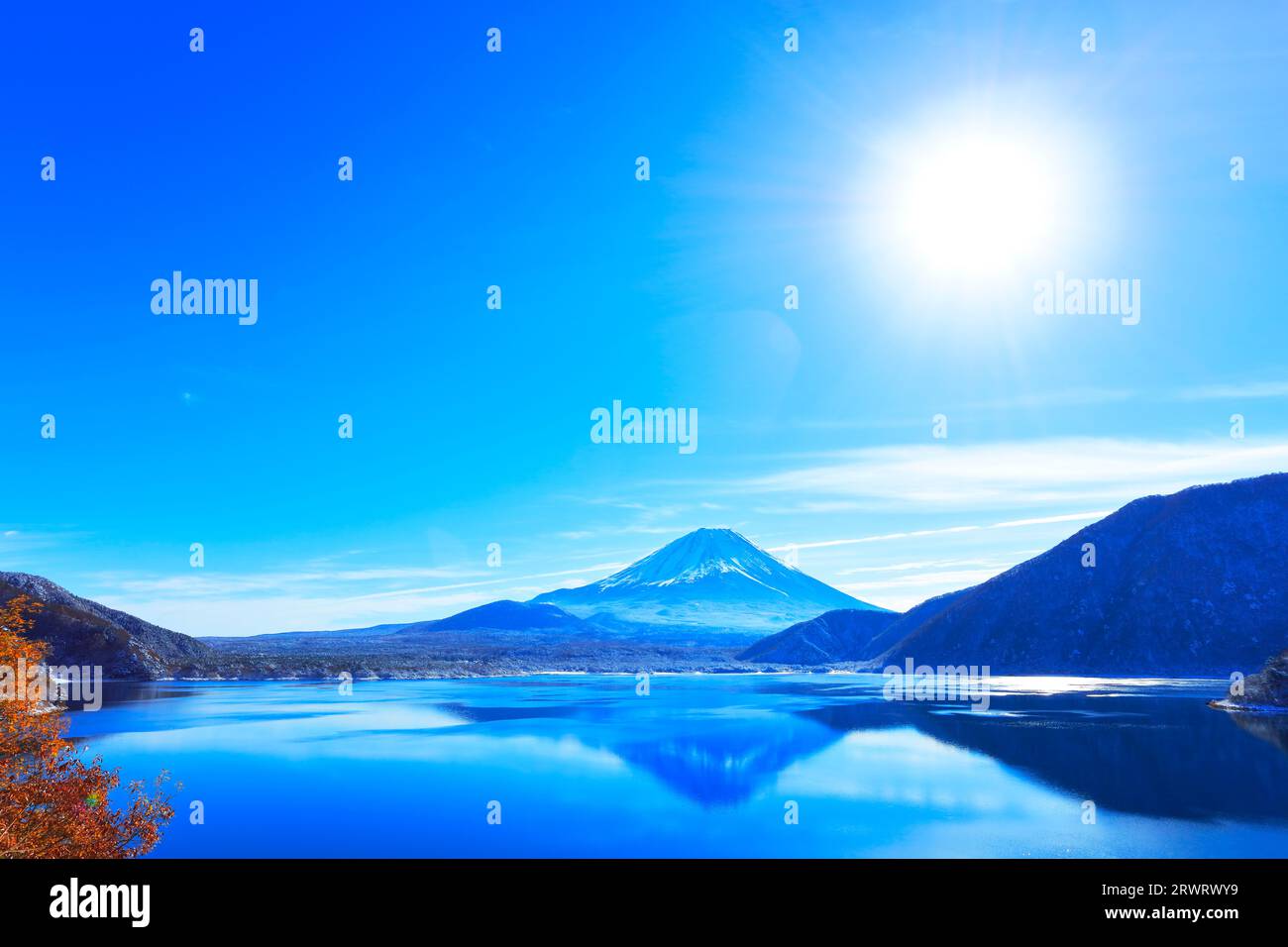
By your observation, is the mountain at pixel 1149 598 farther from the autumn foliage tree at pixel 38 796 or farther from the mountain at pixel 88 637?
the autumn foliage tree at pixel 38 796

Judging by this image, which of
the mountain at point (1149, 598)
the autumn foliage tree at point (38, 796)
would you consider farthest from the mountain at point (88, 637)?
the mountain at point (1149, 598)

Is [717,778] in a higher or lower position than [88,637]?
lower

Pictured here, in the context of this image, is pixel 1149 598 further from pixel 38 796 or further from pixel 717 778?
pixel 38 796

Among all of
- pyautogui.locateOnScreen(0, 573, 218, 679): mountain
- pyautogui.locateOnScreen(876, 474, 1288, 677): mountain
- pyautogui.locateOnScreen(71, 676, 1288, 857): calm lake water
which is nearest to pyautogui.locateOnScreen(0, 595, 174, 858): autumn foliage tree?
pyautogui.locateOnScreen(71, 676, 1288, 857): calm lake water

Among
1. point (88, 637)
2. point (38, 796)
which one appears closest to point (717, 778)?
point (38, 796)

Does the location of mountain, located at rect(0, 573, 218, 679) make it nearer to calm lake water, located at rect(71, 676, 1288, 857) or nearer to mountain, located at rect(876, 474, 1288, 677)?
calm lake water, located at rect(71, 676, 1288, 857)
